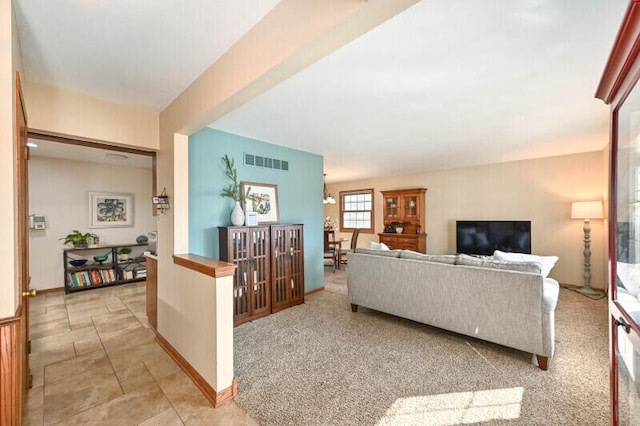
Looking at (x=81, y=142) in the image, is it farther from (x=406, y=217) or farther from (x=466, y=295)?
(x=406, y=217)

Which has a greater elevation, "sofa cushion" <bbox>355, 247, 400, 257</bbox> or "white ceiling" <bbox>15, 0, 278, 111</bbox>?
"white ceiling" <bbox>15, 0, 278, 111</bbox>

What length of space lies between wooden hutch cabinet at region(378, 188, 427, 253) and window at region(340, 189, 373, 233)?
Answer: 598 mm

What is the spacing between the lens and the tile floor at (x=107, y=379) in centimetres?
185

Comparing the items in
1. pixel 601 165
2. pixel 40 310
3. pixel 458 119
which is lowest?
pixel 40 310

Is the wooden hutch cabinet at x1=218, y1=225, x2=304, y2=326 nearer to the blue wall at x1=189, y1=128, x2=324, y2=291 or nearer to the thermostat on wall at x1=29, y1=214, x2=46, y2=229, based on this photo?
the blue wall at x1=189, y1=128, x2=324, y2=291

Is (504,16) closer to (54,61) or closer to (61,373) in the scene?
(54,61)

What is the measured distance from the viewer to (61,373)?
236cm

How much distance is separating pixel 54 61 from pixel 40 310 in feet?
12.4

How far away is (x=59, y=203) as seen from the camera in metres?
4.93

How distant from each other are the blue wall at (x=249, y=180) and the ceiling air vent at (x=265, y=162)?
51mm

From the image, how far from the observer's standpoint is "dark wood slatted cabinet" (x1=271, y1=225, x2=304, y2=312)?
378 cm

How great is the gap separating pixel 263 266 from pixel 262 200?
948 mm

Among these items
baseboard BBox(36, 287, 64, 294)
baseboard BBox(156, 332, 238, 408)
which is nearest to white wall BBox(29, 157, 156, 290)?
baseboard BBox(36, 287, 64, 294)

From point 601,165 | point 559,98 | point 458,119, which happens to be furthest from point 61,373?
point 601,165
